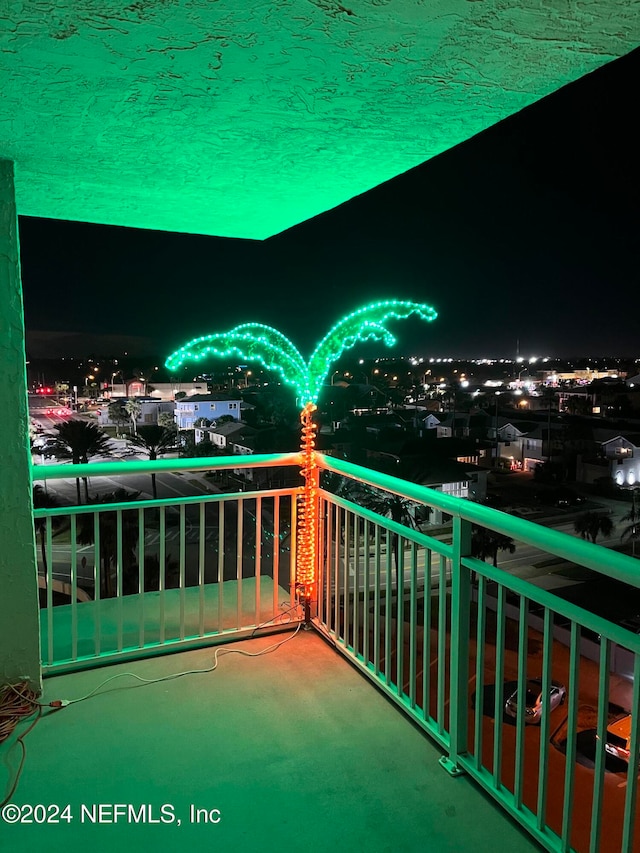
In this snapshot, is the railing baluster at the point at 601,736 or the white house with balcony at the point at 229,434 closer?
the railing baluster at the point at 601,736

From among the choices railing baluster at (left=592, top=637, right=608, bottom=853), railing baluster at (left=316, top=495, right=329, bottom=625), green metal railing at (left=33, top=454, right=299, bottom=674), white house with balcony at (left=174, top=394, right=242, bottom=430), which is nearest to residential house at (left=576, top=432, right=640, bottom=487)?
white house with balcony at (left=174, top=394, right=242, bottom=430)

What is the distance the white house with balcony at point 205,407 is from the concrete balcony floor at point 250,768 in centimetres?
4559

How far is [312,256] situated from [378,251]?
42.4 feet

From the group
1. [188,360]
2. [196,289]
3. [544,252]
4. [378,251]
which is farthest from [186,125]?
[544,252]

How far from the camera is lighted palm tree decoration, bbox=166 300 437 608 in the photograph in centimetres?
336

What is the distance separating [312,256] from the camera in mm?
41531

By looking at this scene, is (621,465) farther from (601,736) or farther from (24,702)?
(24,702)

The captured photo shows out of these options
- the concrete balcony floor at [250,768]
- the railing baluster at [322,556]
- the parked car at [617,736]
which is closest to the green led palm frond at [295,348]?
the railing baluster at [322,556]

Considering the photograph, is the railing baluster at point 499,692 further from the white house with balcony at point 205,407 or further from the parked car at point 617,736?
the white house with balcony at point 205,407

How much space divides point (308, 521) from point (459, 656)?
56.8 inches

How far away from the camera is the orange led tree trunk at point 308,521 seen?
11.2ft

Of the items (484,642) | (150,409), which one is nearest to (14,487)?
(484,642)

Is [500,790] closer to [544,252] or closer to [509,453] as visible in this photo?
[509,453]

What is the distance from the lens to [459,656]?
2.16 m
